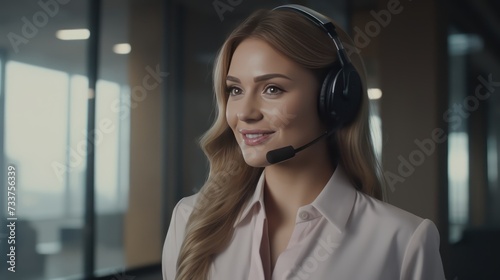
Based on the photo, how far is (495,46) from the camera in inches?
121

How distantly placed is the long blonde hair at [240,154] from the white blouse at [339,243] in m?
0.03

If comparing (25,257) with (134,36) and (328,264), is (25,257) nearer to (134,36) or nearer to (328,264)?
(134,36)

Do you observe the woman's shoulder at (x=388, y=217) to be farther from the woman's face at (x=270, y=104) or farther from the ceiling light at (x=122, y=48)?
the ceiling light at (x=122, y=48)

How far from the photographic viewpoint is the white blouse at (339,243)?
115 cm

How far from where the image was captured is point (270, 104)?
1.17m

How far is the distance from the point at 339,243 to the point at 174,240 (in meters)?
0.39

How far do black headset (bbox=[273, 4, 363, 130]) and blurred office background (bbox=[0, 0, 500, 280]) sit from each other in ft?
6.31

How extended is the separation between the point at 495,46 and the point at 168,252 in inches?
91.5
